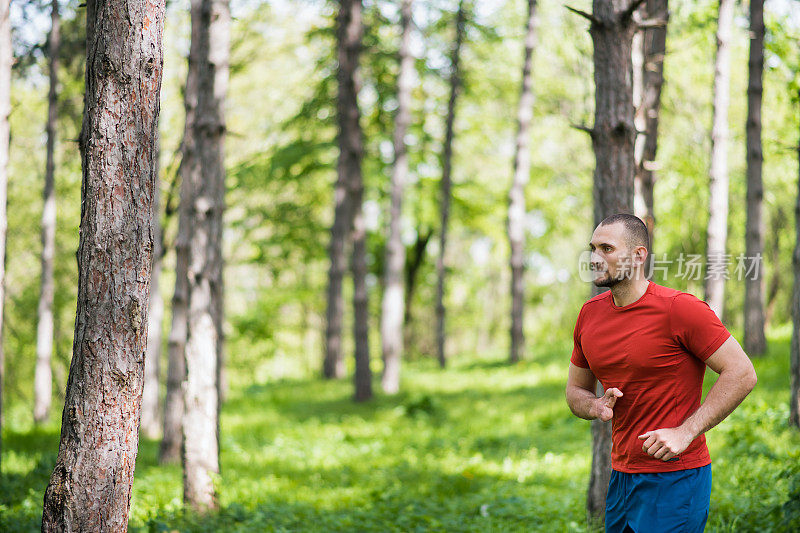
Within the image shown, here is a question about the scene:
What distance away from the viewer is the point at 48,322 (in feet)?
49.3

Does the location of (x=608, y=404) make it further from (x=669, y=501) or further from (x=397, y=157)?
(x=397, y=157)

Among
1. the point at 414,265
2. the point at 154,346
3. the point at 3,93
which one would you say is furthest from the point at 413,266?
the point at 3,93

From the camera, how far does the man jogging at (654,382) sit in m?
3.49

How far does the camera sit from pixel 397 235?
53.3 ft

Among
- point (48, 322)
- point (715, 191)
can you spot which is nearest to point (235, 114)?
point (48, 322)

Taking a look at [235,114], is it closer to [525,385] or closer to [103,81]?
[525,385]

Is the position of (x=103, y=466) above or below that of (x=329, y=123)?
below

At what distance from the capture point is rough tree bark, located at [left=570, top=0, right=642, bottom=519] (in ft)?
19.7

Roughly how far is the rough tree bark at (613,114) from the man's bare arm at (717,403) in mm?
2573

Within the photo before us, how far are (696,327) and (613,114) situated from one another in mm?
2952

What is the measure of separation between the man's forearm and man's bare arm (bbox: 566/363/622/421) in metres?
0.39

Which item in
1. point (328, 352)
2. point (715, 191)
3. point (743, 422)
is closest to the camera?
point (743, 422)

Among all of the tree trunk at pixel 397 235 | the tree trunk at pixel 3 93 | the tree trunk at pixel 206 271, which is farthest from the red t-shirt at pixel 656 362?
the tree trunk at pixel 397 235

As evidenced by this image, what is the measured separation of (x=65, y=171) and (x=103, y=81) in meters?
18.3
